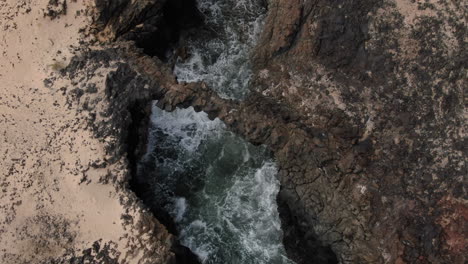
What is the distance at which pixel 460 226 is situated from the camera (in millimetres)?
12469

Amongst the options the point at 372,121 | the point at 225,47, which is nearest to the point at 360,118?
the point at 372,121

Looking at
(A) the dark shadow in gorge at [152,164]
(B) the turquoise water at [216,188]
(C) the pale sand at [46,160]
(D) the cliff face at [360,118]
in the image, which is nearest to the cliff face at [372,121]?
(D) the cliff face at [360,118]

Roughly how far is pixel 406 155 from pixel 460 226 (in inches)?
93.1

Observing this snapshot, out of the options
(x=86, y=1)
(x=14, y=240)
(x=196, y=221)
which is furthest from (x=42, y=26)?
(x=196, y=221)

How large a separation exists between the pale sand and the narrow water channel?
82.3 inches

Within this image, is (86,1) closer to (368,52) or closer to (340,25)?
(340,25)

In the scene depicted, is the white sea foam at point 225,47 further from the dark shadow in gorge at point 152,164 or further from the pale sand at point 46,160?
the pale sand at point 46,160

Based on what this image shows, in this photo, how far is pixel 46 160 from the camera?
43.8 feet

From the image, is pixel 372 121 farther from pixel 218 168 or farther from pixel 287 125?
pixel 218 168

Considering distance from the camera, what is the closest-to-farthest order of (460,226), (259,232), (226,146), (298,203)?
(460,226), (298,203), (259,232), (226,146)

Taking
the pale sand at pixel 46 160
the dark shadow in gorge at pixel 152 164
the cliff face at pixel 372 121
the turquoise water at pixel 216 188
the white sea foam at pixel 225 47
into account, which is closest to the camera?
the pale sand at pixel 46 160

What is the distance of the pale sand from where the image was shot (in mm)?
12656

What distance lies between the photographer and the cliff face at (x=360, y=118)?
42.0ft

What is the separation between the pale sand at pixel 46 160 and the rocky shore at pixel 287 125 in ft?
0.12
